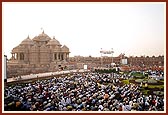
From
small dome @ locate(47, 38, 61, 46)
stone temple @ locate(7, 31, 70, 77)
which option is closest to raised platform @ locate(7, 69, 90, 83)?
stone temple @ locate(7, 31, 70, 77)

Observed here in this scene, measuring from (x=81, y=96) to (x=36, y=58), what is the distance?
1.27 m

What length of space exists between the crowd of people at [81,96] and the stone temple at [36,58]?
11.5 inches

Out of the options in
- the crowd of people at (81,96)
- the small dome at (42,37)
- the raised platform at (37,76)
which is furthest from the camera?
the small dome at (42,37)

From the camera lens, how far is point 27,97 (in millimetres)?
5922

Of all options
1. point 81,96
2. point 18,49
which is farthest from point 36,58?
Answer: point 81,96

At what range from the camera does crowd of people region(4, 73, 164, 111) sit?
573 centimetres

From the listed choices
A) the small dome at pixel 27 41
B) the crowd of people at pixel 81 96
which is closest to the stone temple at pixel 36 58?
the small dome at pixel 27 41

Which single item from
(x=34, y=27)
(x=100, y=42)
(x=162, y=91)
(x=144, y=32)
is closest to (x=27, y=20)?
(x=34, y=27)

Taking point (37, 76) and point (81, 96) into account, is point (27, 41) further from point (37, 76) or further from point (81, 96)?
point (81, 96)

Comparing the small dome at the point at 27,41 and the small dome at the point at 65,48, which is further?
the small dome at the point at 65,48

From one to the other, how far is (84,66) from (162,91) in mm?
1688

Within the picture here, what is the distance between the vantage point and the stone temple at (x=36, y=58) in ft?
19.8

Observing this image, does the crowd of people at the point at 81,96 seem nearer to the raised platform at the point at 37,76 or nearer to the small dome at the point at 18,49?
the raised platform at the point at 37,76

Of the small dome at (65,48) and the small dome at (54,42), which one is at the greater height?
the small dome at (54,42)
